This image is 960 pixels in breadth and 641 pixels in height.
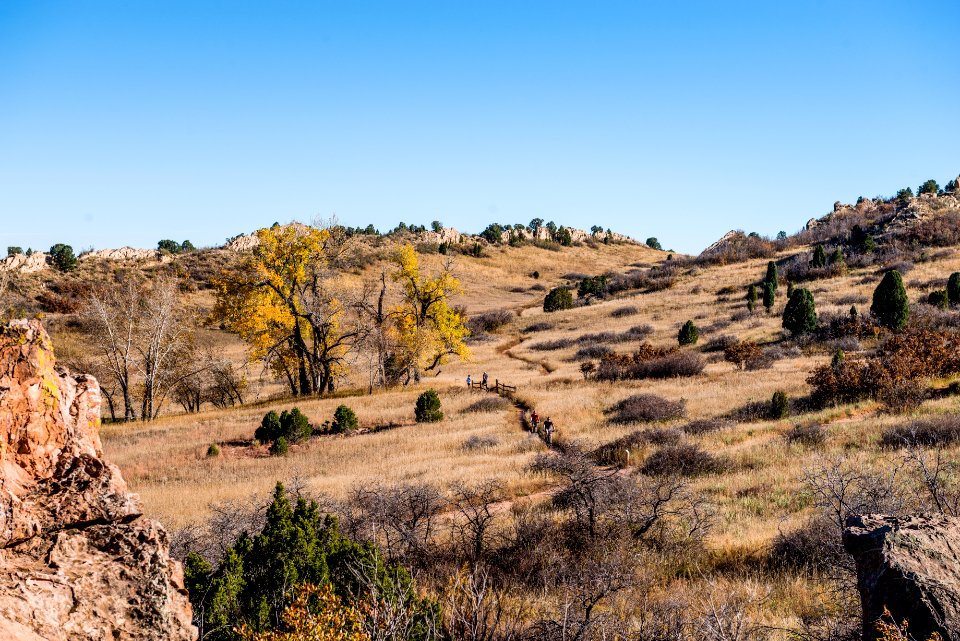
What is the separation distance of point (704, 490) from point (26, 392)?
1365cm

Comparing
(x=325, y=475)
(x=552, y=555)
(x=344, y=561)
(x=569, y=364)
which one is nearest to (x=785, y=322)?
(x=569, y=364)

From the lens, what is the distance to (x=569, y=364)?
38.9m

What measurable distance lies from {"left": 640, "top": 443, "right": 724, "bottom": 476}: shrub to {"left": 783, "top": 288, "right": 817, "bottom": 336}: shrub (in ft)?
71.5

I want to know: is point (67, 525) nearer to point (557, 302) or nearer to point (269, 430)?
point (269, 430)

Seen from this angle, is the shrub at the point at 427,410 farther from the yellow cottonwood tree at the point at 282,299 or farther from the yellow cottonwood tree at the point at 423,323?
the yellow cottonwood tree at the point at 423,323

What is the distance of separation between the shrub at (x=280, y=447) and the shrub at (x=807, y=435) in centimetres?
1740

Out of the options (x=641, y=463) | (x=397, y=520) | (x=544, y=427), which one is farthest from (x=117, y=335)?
(x=641, y=463)

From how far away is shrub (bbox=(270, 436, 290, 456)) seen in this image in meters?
23.3

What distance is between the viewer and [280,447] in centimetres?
2323

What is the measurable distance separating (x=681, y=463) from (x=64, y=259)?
8097 cm

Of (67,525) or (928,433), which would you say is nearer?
(67,525)

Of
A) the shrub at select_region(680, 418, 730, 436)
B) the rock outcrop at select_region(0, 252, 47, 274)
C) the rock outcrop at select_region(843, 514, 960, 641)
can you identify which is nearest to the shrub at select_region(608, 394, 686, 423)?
the shrub at select_region(680, 418, 730, 436)

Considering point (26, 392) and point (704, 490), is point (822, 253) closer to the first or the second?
point (704, 490)

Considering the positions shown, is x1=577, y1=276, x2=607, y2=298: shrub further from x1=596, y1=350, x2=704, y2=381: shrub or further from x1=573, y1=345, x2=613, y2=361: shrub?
x1=596, y1=350, x2=704, y2=381: shrub
